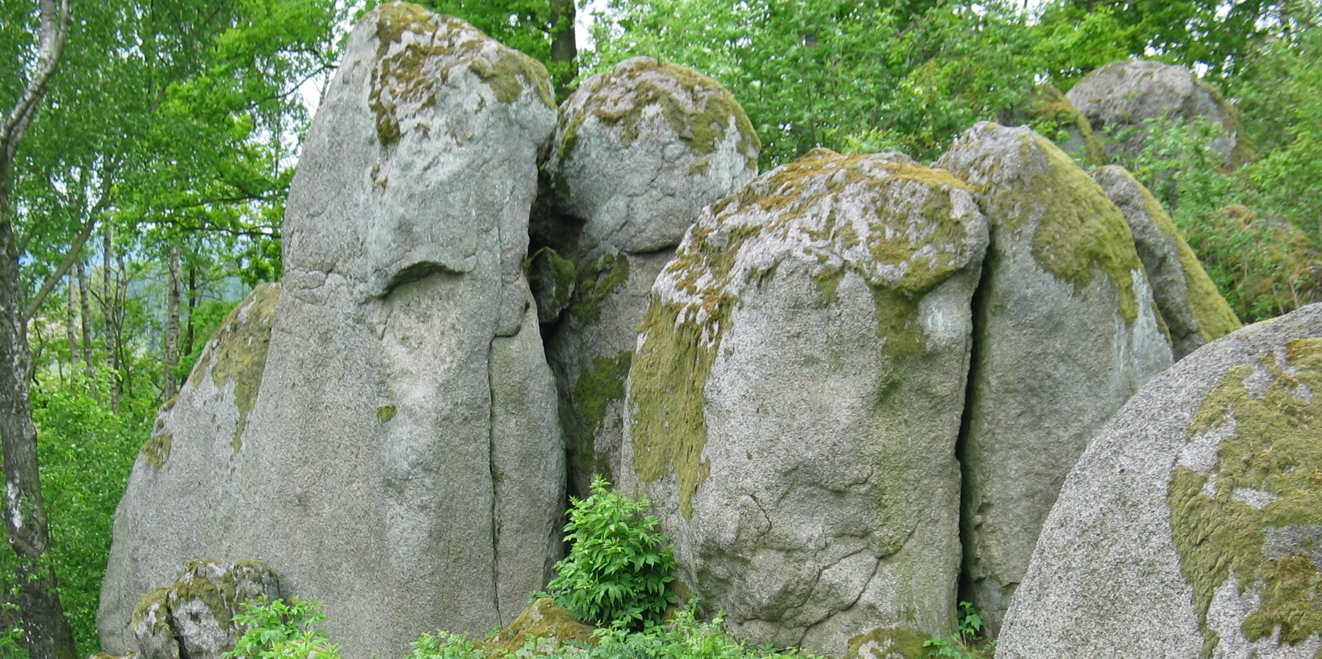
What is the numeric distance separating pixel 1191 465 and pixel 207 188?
17.3 meters

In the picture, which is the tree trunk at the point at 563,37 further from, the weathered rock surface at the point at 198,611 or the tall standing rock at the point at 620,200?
the weathered rock surface at the point at 198,611

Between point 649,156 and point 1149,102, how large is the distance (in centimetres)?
989

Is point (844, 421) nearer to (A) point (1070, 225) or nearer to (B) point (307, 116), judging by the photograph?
(A) point (1070, 225)

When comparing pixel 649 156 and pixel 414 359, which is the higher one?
pixel 649 156

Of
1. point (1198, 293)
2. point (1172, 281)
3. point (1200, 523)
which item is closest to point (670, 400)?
point (1172, 281)

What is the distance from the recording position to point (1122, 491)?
518cm

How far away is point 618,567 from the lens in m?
8.93

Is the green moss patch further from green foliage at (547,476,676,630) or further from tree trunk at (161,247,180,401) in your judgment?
tree trunk at (161,247,180,401)

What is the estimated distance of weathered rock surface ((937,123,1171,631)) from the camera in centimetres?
800

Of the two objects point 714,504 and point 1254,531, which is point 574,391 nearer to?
point 714,504

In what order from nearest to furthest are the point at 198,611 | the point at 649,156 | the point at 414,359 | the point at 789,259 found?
the point at 789,259
the point at 414,359
the point at 198,611
the point at 649,156

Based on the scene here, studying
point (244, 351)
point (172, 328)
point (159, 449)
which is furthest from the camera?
point (172, 328)

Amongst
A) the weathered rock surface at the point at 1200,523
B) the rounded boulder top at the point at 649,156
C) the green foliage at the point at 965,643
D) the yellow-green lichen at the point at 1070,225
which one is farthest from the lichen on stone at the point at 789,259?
the weathered rock surface at the point at 1200,523

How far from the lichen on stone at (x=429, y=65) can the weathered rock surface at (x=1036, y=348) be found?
15.9 feet
